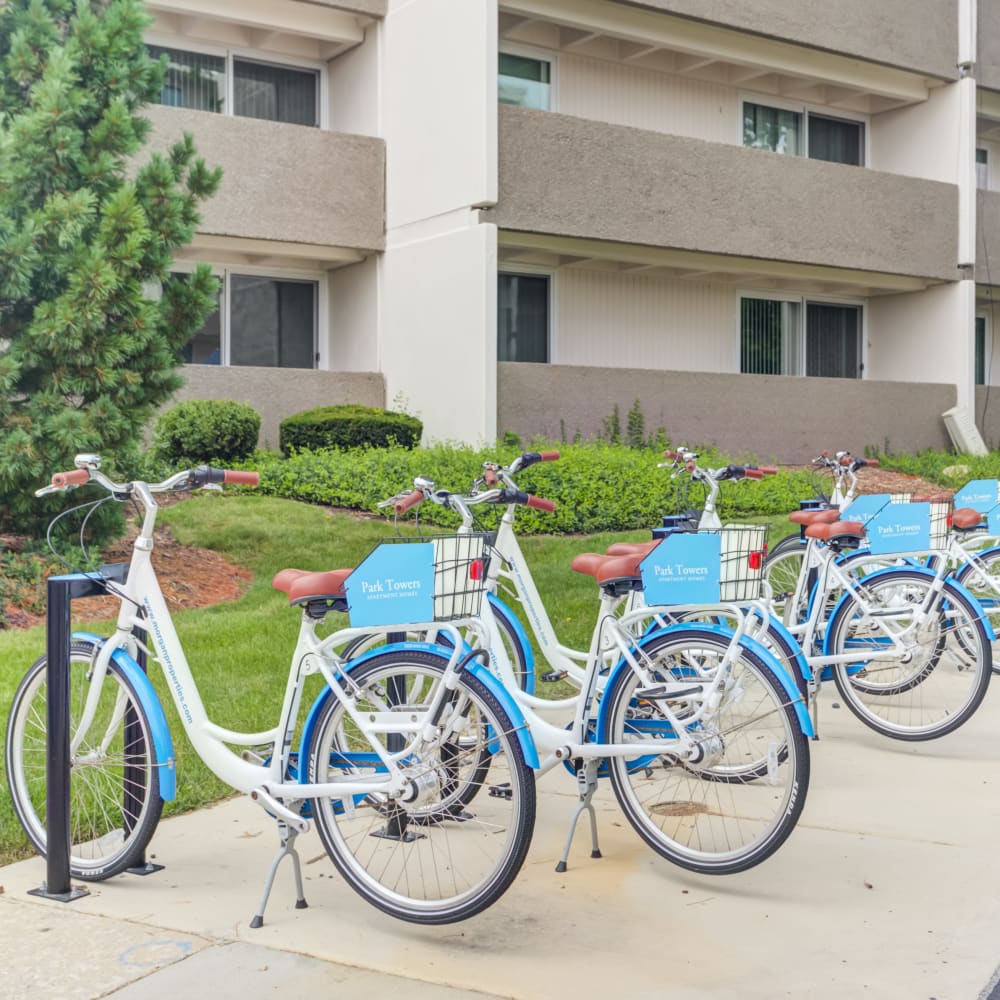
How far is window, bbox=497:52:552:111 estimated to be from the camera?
53.9ft

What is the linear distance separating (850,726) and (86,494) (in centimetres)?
564

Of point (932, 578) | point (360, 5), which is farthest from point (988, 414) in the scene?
point (932, 578)

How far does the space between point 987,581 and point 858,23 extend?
41.4 feet

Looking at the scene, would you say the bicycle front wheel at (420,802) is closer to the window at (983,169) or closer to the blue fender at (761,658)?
the blue fender at (761,658)

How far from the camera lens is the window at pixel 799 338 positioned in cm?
1945

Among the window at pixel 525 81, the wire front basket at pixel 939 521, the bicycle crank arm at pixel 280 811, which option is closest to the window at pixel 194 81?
the window at pixel 525 81

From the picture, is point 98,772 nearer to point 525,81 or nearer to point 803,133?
point 525,81

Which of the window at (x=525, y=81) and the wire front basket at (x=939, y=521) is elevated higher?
the window at (x=525, y=81)

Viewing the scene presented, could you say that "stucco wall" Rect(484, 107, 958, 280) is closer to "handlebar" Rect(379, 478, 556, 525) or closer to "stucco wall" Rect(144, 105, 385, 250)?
"stucco wall" Rect(144, 105, 385, 250)

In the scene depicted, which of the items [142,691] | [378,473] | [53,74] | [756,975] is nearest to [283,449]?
[378,473]

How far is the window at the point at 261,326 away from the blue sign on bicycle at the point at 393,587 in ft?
38.8

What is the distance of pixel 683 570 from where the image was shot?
4.61m

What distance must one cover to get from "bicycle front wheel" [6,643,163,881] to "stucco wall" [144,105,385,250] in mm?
10659

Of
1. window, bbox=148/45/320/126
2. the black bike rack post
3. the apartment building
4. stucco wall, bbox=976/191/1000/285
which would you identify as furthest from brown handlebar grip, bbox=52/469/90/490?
stucco wall, bbox=976/191/1000/285
